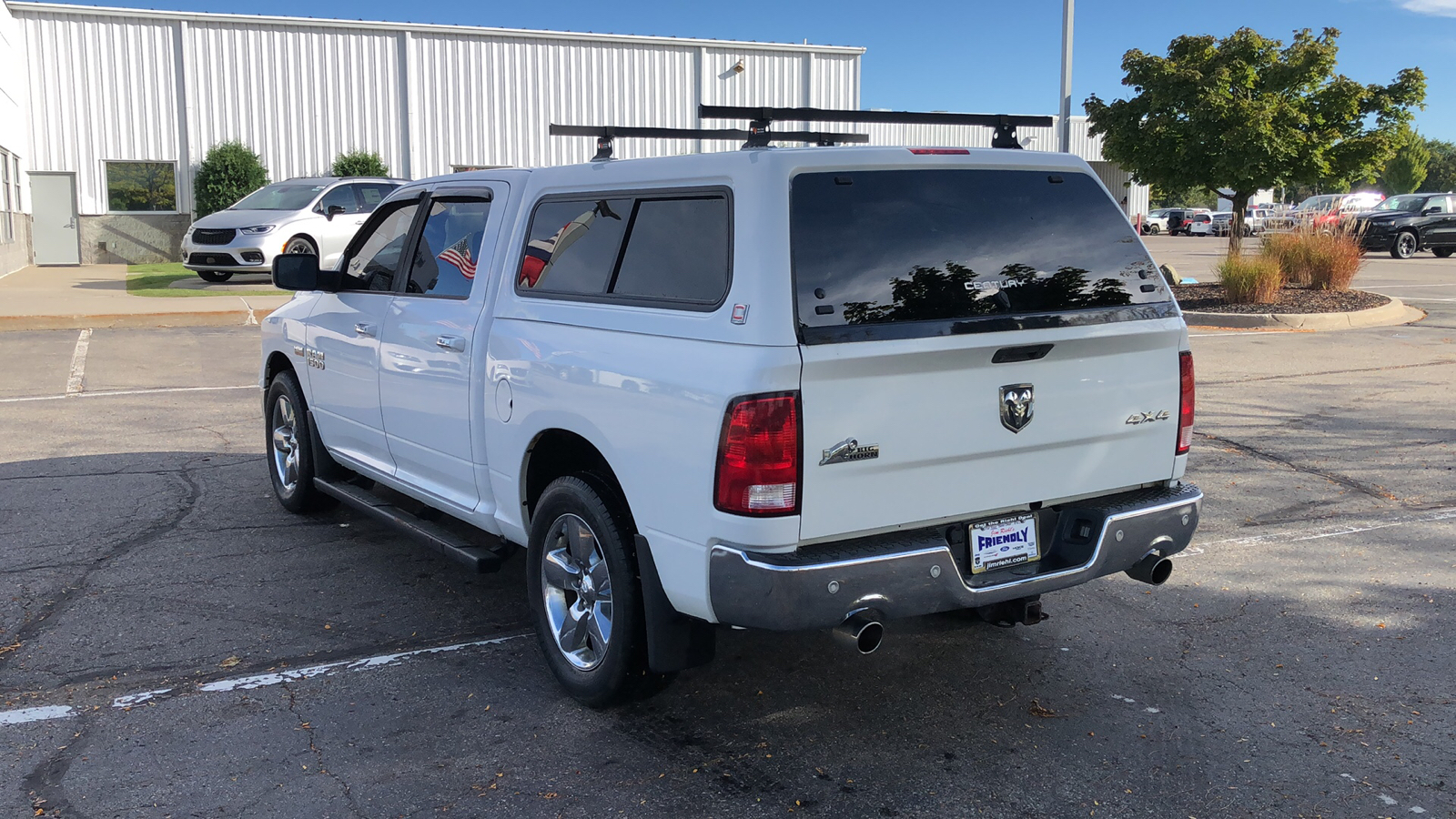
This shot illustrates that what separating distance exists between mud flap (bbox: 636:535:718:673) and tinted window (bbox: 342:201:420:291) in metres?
2.37

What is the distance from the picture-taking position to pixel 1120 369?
13.3ft

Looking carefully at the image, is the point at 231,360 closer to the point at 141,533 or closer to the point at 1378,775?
the point at 141,533

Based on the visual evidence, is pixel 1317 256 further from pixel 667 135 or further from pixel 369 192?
pixel 667 135

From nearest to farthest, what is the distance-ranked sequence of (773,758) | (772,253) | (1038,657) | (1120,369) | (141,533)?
(772,253)
(773,758)
(1120,369)
(1038,657)
(141,533)

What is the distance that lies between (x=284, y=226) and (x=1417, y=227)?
29413 millimetres

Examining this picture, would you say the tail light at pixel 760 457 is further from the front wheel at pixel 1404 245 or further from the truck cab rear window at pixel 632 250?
the front wheel at pixel 1404 245

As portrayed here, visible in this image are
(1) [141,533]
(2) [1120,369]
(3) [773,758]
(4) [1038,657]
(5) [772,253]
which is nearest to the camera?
(5) [772,253]

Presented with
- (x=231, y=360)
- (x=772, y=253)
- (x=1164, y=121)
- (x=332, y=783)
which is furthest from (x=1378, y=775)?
(x=1164, y=121)

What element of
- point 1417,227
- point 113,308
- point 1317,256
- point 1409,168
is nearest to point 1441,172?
point 1409,168

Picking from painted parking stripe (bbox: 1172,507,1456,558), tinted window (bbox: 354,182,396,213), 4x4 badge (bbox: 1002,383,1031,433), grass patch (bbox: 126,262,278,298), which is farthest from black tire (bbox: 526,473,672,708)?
tinted window (bbox: 354,182,396,213)

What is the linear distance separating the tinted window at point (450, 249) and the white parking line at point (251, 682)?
4.68ft

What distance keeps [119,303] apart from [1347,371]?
632 inches

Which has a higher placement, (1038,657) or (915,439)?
(915,439)

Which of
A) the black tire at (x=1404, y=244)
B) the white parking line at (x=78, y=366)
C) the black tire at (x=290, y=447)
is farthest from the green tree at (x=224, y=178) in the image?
the black tire at (x=1404, y=244)
